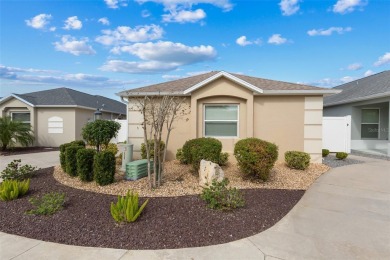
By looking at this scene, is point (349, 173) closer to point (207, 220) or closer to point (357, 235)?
point (357, 235)

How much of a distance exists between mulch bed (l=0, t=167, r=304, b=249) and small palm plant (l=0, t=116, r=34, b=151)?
12.1 meters

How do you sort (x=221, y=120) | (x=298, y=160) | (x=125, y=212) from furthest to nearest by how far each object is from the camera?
(x=221, y=120)
(x=298, y=160)
(x=125, y=212)

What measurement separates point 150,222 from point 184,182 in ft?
8.53

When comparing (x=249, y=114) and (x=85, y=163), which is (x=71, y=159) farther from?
(x=249, y=114)

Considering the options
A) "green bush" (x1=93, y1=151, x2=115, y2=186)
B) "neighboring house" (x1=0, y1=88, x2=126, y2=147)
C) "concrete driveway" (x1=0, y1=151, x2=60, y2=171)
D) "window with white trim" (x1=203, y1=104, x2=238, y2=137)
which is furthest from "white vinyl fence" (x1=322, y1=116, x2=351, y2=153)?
"concrete driveway" (x1=0, y1=151, x2=60, y2=171)

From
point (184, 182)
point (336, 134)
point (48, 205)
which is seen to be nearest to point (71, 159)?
point (48, 205)

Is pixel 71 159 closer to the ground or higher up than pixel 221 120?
closer to the ground

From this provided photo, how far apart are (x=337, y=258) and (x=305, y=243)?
46 cm

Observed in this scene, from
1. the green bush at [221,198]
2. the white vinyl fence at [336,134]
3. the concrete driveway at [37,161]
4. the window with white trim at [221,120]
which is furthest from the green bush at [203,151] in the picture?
the white vinyl fence at [336,134]

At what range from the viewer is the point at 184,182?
667cm

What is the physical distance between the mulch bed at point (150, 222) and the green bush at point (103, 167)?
691 millimetres

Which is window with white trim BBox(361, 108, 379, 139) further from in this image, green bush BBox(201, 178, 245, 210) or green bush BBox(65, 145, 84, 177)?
green bush BBox(65, 145, 84, 177)

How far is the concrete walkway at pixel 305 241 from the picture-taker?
3205mm

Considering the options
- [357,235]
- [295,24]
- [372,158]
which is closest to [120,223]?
[357,235]
